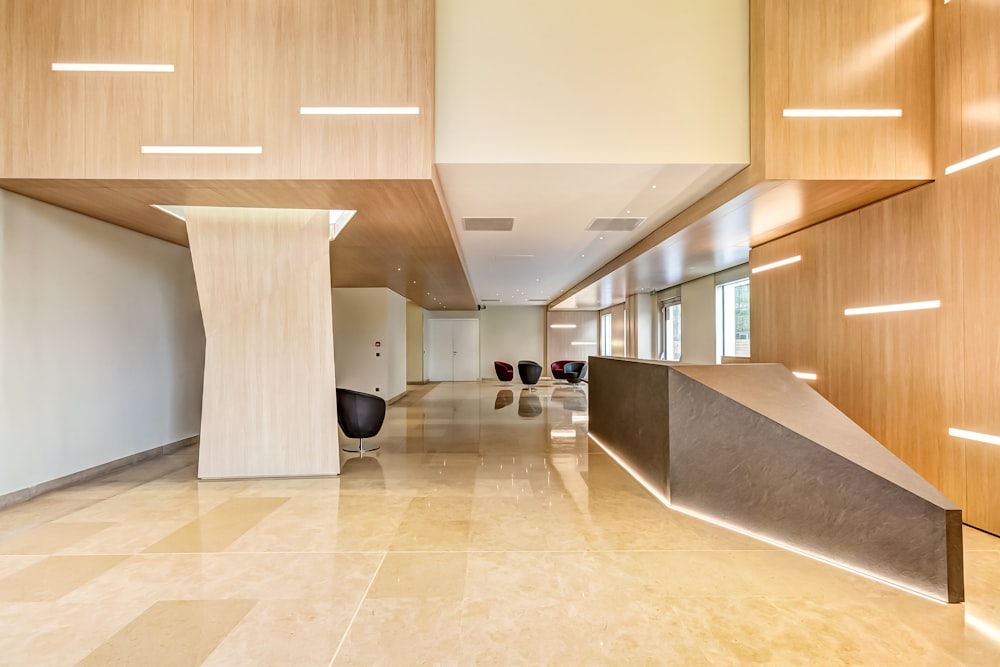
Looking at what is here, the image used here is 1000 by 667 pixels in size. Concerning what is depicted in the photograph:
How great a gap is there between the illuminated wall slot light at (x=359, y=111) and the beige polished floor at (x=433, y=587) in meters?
3.48

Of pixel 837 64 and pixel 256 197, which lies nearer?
pixel 837 64

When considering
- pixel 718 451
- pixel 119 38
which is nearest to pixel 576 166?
pixel 718 451

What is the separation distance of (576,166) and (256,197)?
312cm

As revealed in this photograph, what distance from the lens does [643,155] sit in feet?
15.6

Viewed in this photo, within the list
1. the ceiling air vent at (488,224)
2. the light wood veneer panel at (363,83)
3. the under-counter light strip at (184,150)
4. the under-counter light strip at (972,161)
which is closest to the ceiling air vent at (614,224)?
the ceiling air vent at (488,224)

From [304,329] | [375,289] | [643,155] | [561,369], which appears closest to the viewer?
[643,155]

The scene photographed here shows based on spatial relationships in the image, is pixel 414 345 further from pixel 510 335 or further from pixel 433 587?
pixel 433 587

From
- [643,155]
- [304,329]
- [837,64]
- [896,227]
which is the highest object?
[837,64]

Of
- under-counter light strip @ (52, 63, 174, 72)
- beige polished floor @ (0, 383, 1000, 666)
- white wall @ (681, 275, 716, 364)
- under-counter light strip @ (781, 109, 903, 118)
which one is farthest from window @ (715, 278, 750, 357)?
under-counter light strip @ (52, 63, 174, 72)

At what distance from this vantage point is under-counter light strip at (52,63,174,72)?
435 cm

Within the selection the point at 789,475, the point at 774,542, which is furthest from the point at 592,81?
the point at 774,542

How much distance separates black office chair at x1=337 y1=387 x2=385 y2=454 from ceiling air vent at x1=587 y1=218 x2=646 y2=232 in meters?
3.86

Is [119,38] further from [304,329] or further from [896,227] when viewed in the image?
[896,227]

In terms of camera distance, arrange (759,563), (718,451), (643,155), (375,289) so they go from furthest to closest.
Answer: (375,289) → (643,155) → (718,451) → (759,563)
